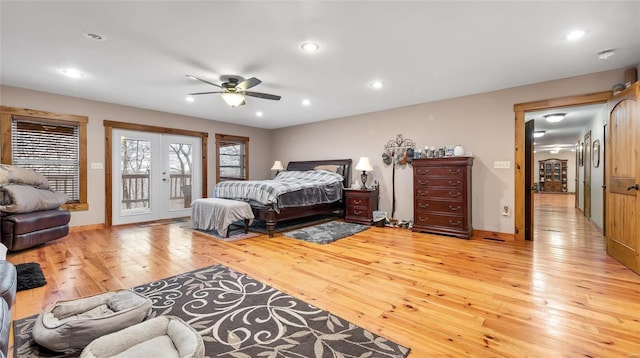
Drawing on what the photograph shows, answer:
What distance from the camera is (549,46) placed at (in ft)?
9.55

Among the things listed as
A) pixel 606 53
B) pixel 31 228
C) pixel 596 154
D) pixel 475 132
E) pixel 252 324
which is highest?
pixel 606 53

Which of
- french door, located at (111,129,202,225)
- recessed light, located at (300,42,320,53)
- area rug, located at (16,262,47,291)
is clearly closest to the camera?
area rug, located at (16,262,47,291)

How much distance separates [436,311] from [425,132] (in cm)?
390

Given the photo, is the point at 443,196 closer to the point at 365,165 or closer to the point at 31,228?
the point at 365,165

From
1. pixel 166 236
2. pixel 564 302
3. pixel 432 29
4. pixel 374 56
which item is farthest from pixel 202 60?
pixel 564 302

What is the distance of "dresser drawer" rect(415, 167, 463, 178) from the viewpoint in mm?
4441

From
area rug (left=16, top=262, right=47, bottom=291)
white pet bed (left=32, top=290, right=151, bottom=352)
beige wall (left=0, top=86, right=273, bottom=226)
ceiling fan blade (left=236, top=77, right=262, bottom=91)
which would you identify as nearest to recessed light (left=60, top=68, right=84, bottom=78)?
beige wall (left=0, top=86, right=273, bottom=226)

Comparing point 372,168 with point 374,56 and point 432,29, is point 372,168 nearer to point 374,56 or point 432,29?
point 374,56

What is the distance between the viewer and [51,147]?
4.77 metres

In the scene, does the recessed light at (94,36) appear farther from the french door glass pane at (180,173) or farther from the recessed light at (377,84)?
the french door glass pane at (180,173)

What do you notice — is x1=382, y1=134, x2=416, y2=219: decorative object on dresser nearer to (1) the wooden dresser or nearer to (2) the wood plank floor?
(1) the wooden dresser

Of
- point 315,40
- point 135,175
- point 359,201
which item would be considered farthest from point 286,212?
point 135,175

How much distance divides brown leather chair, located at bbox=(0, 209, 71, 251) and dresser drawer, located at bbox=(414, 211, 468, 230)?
18.6 ft

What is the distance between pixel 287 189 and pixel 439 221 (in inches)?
106
